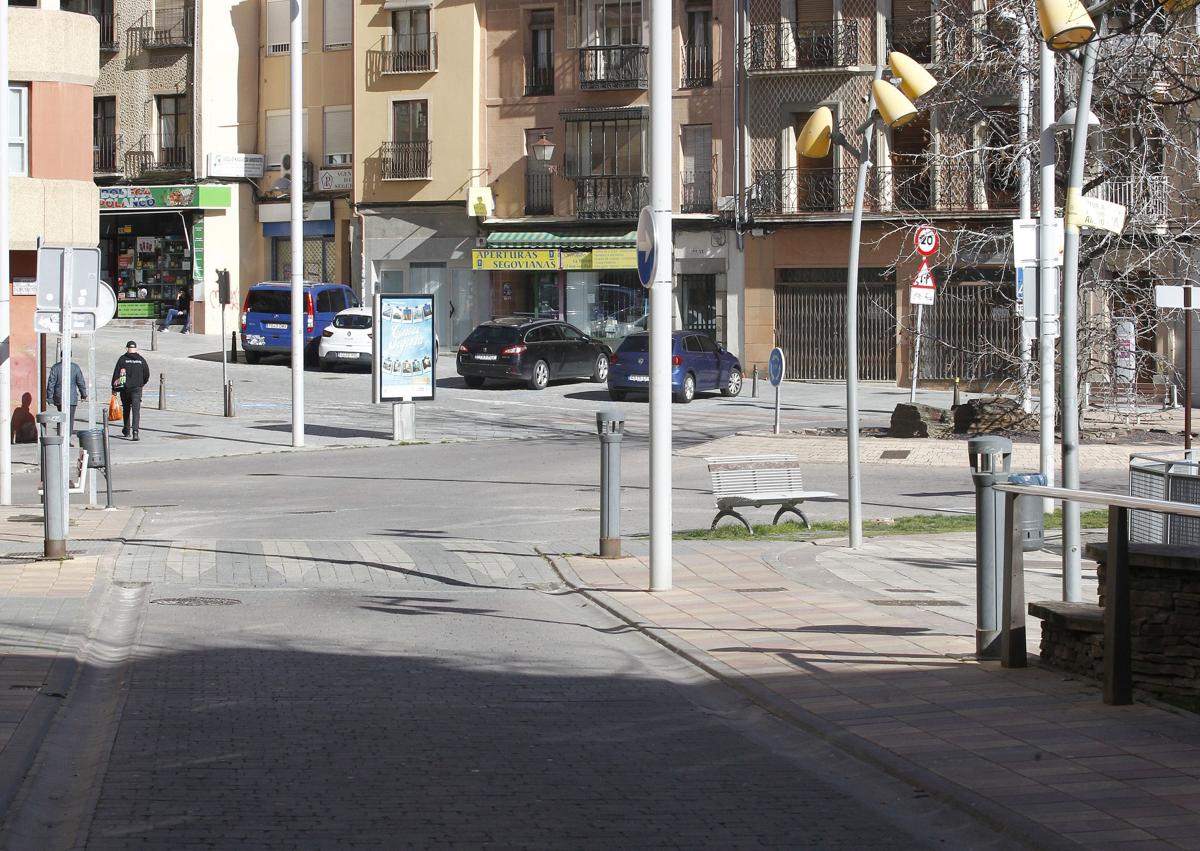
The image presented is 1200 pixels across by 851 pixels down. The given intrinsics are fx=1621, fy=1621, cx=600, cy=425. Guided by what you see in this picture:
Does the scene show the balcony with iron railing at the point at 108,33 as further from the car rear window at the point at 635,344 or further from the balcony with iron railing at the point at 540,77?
the car rear window at the point at 635,344

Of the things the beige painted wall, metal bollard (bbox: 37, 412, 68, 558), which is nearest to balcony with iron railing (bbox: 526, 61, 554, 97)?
the beige painted wall

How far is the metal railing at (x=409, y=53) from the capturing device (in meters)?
47.6

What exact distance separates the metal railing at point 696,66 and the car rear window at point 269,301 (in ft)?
41.8

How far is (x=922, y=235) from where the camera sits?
2869cm

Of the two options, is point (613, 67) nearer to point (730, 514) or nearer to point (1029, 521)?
point (730, 514)

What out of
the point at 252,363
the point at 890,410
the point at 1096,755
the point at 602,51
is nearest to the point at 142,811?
the point at 1096,755

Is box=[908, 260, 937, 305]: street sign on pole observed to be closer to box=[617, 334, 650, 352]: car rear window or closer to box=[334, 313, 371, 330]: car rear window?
box=[617, 334, 650, 352]: car rear window

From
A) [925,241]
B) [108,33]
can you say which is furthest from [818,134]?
[108,33]

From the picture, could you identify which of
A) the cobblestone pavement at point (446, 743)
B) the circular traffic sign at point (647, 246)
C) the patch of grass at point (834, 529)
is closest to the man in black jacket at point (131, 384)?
the patch of grass at point (834, 529)

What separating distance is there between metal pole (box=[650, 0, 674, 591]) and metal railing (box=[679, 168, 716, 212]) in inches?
1322

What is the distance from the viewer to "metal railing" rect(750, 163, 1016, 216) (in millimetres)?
42406

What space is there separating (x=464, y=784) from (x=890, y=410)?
2950cm

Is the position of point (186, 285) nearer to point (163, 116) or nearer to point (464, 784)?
point (163, 116)

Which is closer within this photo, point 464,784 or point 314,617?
point 464,784
